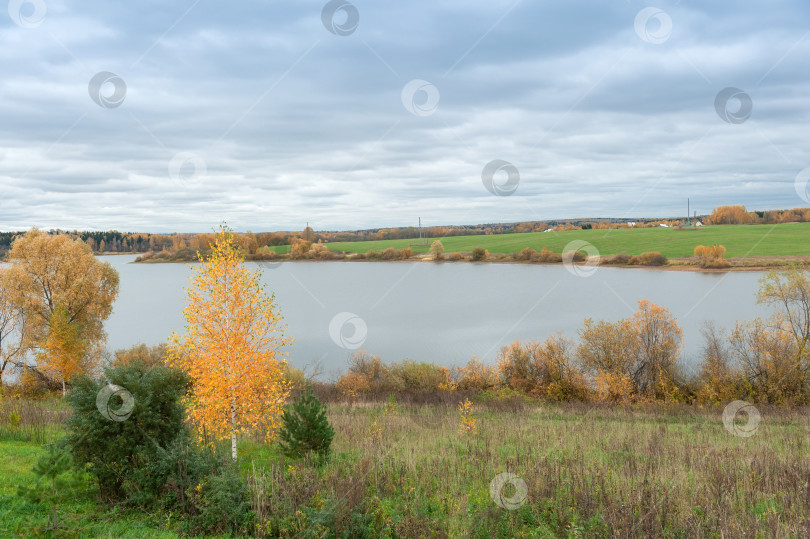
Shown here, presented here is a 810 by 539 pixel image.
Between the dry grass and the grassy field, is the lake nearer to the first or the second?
the grassy field

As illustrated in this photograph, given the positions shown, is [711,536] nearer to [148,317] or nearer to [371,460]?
[371,460]

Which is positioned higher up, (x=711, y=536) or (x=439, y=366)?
(x=711, y=536)

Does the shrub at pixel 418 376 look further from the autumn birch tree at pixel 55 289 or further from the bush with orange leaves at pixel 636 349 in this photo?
the autumn birch tree at pixel 55 289

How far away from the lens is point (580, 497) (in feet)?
29.3

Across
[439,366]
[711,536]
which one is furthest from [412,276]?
[711,536]

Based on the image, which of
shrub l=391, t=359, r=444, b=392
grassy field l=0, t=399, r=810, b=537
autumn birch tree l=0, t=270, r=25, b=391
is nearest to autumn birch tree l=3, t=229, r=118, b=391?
autumn birch tree l=0, t=270, r=25, b=391

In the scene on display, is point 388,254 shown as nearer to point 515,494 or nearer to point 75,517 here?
point 515,494

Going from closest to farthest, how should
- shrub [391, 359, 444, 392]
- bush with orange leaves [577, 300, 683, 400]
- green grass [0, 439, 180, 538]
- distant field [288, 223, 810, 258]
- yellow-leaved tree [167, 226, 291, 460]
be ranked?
green grass [0, 439, 180, 538]
yellow-leaved tree [167, 226, 291, 460]
bush with orange leaves [577, 300, 683, 400]
shrub [391, 359, 444, 392]
distant field [288, 223, 810, 258]

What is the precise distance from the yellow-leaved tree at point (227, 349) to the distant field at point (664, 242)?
3995 inches

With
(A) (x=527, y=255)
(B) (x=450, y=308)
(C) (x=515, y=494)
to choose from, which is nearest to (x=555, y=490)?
(C) (x=515, y=494)

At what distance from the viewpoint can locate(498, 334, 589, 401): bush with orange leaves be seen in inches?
1559

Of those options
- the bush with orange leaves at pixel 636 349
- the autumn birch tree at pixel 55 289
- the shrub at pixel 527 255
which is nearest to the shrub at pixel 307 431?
the autumn birch tree at pixel 55 289

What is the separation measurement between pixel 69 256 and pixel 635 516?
158 feet

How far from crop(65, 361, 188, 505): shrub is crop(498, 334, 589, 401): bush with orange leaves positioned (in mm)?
33520
